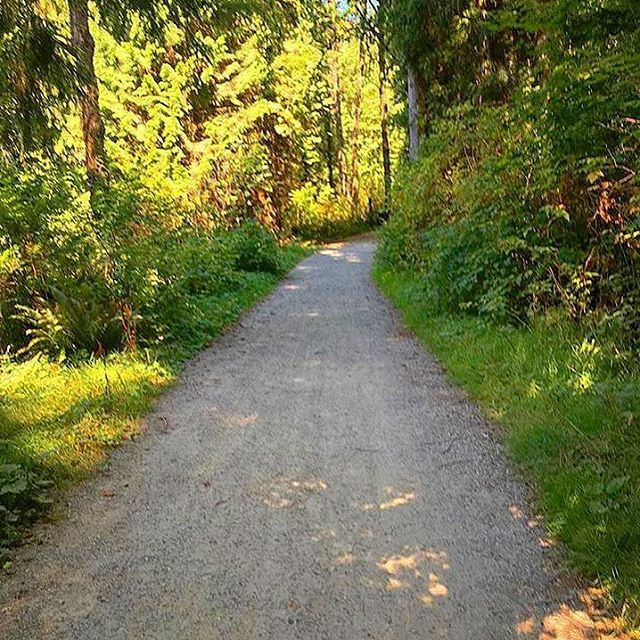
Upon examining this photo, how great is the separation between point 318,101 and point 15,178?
1099 inches

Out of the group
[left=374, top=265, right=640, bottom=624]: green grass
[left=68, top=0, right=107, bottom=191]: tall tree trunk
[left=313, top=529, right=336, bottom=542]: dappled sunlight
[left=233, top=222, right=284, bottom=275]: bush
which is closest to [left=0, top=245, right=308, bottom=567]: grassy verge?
[left=313, top=529, right=336, bottom=542]: dappled sunlight

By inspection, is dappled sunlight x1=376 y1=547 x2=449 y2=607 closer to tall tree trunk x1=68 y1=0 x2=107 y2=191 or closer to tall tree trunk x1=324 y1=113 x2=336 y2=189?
tall tree trunk x1=68 y1=0 x2=107 y2=191

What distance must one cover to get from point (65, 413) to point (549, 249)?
18.6ft

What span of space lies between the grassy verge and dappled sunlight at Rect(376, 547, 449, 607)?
2.24 metres

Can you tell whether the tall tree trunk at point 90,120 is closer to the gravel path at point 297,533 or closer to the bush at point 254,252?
the gravel path at point 297,533

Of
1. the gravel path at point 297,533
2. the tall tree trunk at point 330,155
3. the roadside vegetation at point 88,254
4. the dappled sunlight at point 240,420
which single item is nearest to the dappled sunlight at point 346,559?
the gravel path at point 297,533

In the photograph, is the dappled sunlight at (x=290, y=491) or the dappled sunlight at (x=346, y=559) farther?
the dappled sunlight at (x=290, y=491)

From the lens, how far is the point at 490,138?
33.1 feet

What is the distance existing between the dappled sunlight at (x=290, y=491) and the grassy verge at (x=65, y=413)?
148 centimetres

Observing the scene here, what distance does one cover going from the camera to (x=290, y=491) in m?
4.39

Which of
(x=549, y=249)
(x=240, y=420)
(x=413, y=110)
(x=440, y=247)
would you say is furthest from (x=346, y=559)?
(x=413, y=110)

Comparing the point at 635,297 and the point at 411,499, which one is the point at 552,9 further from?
the point at 411,499

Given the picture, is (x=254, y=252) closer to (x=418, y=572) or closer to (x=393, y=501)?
(x=393, y=501)

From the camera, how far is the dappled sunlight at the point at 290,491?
4.20m
